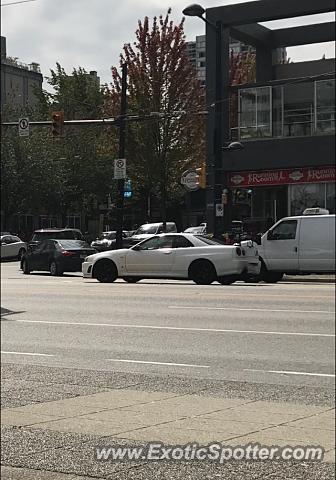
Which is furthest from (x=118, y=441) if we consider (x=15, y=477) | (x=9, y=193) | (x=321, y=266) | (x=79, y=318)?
(x=79, y=318)

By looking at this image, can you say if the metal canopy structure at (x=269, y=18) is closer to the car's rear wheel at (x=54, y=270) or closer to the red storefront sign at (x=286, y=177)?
the red storefront sign at (x=286, y=177)

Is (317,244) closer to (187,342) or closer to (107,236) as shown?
(107,236)

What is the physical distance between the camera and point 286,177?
1.36 meters

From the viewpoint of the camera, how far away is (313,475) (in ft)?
9.11

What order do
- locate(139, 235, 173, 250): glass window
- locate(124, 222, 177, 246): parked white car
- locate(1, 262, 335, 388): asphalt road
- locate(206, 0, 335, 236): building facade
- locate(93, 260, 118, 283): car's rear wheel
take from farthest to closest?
locate(1, 262, 335, 388): asphalt road, locate(93, 260, 118, 283): car's rear wheel, locate(139, 235, 173, 250): glass window, locate(124, 222, 177, 246): parked white car, locate(206, 0, 335, 236): building facade

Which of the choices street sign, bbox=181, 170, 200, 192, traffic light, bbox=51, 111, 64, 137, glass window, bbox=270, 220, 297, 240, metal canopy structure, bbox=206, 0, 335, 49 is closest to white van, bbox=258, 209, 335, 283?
glass window, bbox=270, 220, 297, 240

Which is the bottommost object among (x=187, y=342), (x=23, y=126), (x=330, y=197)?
(x=187, y=342)

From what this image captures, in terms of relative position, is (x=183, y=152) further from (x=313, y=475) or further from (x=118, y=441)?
(x=118, y=441)

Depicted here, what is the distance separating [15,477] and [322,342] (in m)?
5.55

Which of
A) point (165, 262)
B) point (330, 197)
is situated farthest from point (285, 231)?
point (165, 262)

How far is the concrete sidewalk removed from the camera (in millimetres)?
3691

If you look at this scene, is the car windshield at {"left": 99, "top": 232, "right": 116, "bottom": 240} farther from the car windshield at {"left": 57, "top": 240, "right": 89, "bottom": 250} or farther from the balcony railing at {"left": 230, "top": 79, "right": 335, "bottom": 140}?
the balcony railing at {"left": 230, "top": 79, "right": 335, "bottom": 140}

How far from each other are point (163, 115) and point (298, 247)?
0.67 m

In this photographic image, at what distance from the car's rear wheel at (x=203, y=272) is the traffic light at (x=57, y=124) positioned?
0.79 meters
